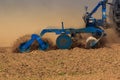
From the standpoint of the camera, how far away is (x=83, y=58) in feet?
36.4

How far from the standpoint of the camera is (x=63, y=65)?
1036cm

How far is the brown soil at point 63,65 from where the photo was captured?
369 inches

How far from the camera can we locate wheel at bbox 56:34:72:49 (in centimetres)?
1317

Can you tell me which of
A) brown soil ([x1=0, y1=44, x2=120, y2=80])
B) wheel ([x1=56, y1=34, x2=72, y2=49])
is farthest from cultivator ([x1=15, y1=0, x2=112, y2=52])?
brown soil ([x1=0, y1=44, x2=120, y2=80])

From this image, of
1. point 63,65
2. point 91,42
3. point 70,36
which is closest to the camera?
point 63,65

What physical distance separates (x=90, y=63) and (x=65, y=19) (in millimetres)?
6299

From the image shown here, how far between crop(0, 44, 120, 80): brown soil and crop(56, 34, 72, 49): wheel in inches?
30.8

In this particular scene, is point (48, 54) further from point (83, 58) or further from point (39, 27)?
point (39, 27)

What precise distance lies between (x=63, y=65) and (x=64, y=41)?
114 inches

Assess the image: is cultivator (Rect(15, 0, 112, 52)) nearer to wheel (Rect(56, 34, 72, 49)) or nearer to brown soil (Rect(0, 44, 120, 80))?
wheel (Rect(56, 34, 72, 49))

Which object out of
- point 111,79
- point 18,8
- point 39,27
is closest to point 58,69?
point 111,79

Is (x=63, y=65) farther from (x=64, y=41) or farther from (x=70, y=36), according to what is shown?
(x=70, y=36)

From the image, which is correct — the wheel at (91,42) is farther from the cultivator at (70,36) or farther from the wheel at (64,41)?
the wheel at (64,41)

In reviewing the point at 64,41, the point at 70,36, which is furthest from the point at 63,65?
the point at 70,36
